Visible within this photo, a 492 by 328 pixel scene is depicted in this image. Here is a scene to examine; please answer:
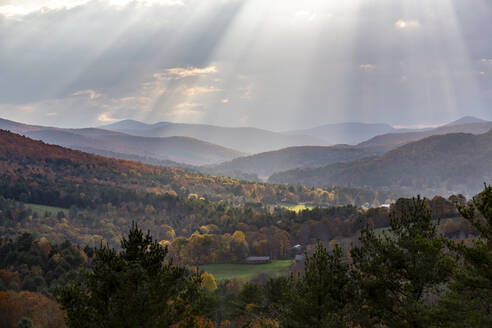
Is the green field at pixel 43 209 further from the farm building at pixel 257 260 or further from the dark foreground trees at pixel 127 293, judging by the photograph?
the dark foreground trees at pixel 127 293

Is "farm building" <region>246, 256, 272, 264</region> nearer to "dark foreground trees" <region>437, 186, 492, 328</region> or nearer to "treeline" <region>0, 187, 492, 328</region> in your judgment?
"treeline" <region>0, 187, 492, 328</region>

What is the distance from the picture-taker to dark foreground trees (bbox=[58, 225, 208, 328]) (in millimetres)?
16047

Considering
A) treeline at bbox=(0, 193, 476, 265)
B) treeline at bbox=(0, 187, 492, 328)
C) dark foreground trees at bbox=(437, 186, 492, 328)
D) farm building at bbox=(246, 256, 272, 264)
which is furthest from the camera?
treeline at bbox=(0, 193, 476, 265)

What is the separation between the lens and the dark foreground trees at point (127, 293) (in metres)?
16.0

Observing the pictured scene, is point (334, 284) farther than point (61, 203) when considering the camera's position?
No

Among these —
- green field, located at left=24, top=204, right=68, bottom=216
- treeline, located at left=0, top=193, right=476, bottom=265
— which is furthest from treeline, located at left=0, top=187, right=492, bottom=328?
green field, located at left=24, top=204, right=68, bottom=216

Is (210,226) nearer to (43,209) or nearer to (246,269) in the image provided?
(246,269)

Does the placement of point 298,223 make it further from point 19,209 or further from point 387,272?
point 387,272

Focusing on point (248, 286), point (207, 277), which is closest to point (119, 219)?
point (207, 277)

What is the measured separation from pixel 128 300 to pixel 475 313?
13875 mm

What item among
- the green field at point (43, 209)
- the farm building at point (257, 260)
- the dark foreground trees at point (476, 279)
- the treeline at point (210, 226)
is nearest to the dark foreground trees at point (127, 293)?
the dark foreground trees at point (476, 279)

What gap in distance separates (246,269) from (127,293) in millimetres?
88607

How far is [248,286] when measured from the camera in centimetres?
5453

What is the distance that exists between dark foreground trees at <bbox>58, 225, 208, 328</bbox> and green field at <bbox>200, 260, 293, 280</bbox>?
72.3m
